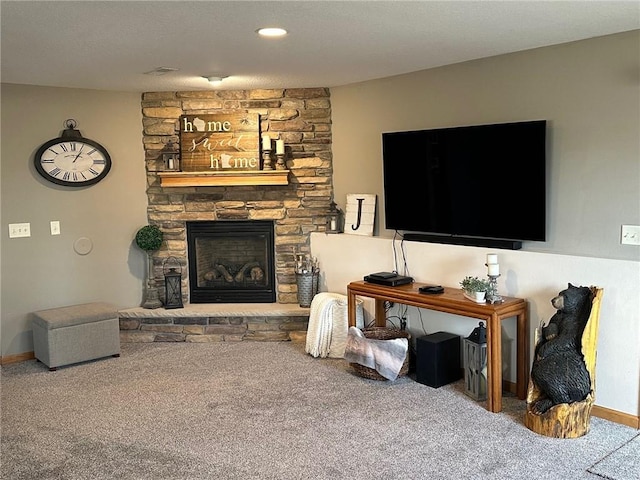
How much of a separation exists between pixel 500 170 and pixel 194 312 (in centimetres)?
283

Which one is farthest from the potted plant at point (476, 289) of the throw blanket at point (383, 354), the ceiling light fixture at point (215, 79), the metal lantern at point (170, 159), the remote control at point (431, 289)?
the metal lantern at point (170, 159)

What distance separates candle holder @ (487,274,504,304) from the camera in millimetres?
3748

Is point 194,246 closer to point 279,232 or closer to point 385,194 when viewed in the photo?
point 279,232

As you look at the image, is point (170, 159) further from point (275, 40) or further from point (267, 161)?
point (275, 40)

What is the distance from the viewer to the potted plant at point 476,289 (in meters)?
3.77

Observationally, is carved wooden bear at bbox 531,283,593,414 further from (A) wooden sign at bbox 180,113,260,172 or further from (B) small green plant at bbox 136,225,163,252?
(B) small green plant at bbox 136,225,163,252

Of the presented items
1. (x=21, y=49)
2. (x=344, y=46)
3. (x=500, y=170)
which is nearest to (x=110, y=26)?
(x=21, y=49)

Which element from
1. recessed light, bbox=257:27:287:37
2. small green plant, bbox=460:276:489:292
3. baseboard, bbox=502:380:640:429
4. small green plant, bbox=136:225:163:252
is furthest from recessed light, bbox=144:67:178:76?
baseboard, bbox=502:380:640:429

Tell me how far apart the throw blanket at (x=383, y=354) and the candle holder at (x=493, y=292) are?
698mm

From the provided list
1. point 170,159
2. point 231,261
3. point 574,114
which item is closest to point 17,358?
point 231,261

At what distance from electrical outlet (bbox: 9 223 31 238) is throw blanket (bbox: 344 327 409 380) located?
284 cm

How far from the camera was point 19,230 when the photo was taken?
4961 mm

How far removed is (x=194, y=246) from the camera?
18.5 feet

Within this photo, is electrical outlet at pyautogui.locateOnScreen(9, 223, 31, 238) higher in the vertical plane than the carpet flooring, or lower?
higher
